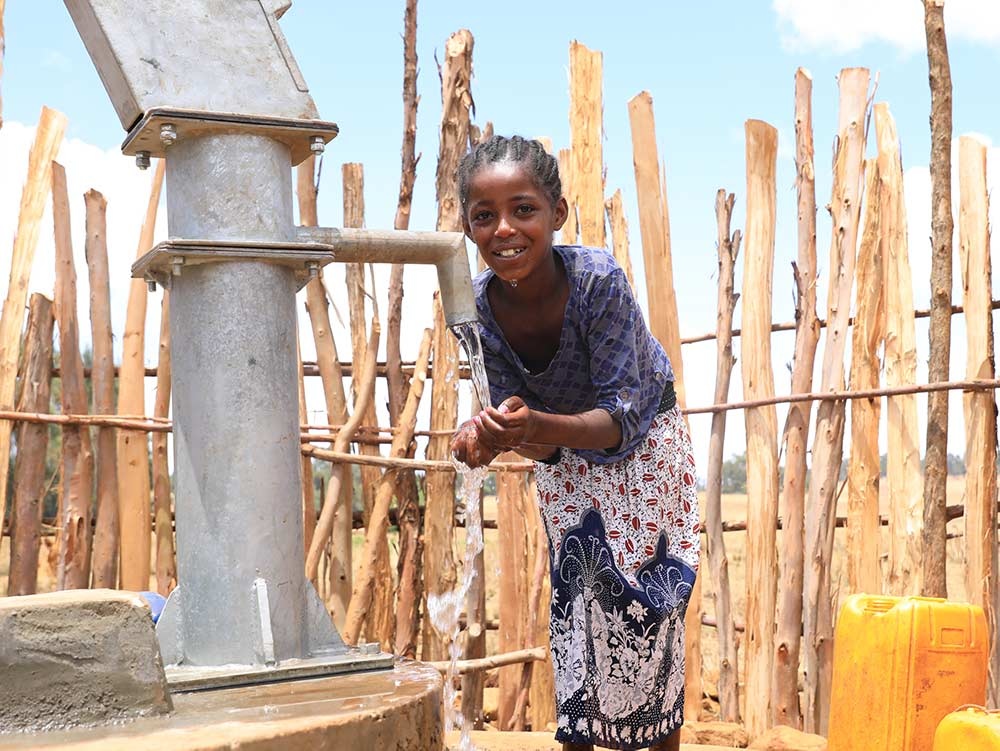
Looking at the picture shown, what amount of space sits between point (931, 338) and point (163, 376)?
10.1 feet

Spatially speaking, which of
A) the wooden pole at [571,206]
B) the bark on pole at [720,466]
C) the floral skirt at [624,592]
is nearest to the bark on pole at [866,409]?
the bark on pole at [720,466]

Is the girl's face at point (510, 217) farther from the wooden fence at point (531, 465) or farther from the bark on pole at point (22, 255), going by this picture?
the bark on pole at point (22, 255)

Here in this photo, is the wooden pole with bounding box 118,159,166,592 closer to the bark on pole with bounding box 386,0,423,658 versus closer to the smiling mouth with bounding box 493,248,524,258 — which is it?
the bark on pole with bounding box 386,0,423,658

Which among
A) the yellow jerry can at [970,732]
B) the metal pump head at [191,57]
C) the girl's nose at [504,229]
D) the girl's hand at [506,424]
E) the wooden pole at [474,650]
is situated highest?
the metal pump head at [191,57]

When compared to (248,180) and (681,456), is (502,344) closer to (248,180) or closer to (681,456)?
(681,456)

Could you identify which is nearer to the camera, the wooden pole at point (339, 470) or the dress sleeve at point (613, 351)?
the dress sleeve at point (613, 351)

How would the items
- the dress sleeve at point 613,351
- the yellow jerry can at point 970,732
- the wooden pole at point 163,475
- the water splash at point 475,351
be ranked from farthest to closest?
the wooden pole at point 163,475 < the yellow jerry can at point 970,732 < the dress sleeve at point 613,351 < the water splash at point 475,351

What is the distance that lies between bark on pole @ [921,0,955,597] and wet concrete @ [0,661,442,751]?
277cm

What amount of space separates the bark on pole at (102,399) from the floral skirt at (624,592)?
2.97 meters

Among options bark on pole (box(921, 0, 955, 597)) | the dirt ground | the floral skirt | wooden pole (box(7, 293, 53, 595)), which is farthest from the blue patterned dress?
wooden pole (box(7, 293, 53, 595))

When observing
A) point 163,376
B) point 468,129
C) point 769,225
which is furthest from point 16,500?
point 769,225

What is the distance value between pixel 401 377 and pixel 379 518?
2.20ft

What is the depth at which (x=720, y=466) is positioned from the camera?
4.94 m

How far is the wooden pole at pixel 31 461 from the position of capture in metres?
5.26
